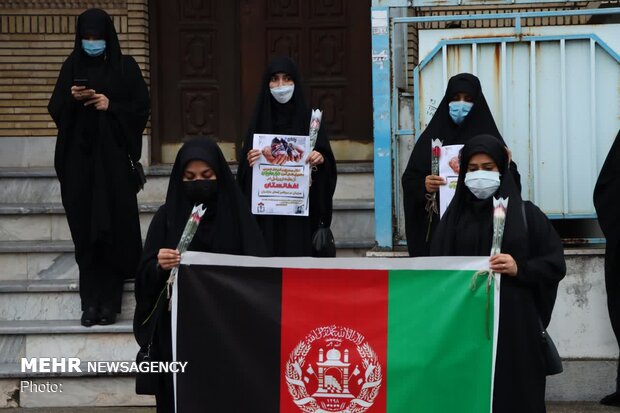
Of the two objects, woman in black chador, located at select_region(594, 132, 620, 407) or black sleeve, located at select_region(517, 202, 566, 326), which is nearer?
black sleeve, located at select_region(517, 202, 566, 326)

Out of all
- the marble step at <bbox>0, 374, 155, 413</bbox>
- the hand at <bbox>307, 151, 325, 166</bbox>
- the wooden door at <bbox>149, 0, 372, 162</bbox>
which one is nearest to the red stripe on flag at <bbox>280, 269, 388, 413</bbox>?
the hand at <bbox>307, 151, 325, 166</bbox>

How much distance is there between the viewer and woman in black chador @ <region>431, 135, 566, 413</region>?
5.18 metres

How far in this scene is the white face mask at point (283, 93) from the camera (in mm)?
6820

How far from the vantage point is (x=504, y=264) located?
16.7 ft

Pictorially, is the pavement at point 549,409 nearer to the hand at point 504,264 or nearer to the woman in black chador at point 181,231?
the woman in black chador at point 181,231

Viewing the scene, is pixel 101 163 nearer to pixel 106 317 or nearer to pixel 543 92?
pixel 106 317

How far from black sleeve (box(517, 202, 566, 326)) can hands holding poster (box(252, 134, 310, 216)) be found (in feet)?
5.86

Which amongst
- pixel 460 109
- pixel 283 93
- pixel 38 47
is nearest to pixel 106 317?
pixel 283 93

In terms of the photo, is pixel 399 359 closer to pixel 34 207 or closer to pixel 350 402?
pixel 350 402

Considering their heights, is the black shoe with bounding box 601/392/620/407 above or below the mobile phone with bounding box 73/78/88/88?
below

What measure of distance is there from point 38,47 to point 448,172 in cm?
417

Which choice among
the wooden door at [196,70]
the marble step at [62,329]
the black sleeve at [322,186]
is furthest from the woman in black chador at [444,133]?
the wooden door at [196,70]

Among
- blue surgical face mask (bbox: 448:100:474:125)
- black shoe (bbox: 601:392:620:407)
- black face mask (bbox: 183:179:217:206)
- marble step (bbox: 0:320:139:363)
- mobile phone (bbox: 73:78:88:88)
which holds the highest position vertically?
→ mobile phone (bbox: 73:78:88:88)

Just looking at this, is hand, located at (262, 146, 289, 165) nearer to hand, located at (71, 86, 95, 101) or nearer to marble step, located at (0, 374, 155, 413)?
hand, located at (71, 86, 95, 101)
